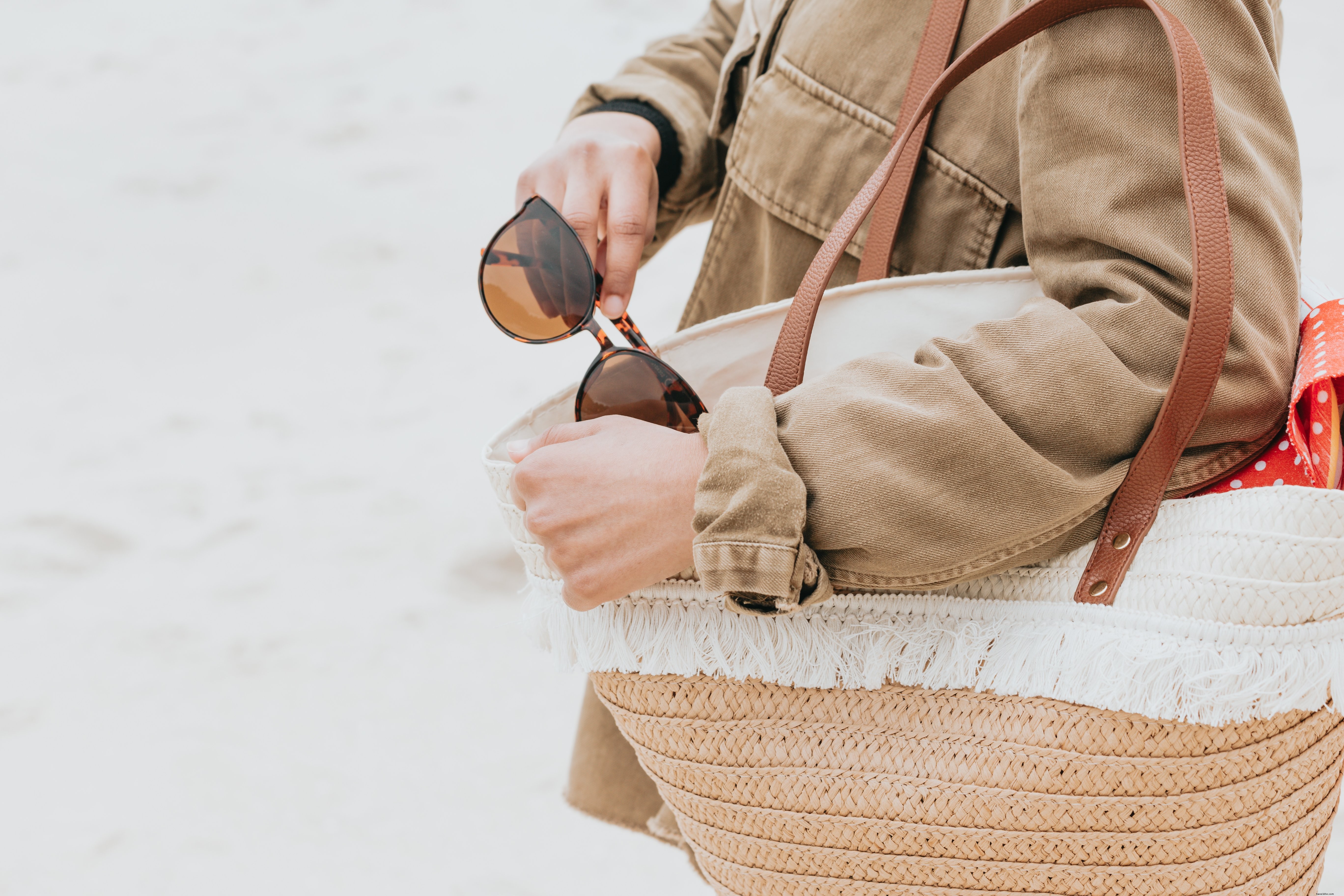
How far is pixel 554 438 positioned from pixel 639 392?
0.09m

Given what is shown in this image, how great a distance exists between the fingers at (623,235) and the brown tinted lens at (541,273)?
1.5 inches

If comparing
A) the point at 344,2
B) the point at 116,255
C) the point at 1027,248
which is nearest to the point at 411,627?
the point at 1027,248

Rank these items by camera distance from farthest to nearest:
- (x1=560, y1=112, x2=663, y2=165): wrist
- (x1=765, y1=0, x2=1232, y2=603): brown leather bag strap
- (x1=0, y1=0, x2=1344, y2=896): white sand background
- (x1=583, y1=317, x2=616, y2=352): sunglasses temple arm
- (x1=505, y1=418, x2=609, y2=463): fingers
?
(x1=0, y1=0, x2=1344, y2=896): white sand background
(x1=560, y1=112, x2=663, y2=165): wrist
(x1=583, y1=317, x2=616, y2=352): sunglasses temple arm
(x1=505, y1=418, x2=609, y2=463): fingers
(x1=765, y1=0, x2=1232, y2=603): brown leather bag strap

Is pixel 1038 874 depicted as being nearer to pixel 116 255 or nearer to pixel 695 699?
pixel 695 699

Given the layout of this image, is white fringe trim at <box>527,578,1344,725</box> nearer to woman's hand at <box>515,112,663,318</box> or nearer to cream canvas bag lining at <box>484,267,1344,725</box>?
cream canvas bag lining at <box>484,267,1344,725</box>

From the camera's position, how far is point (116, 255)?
2.71m

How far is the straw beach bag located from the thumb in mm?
19

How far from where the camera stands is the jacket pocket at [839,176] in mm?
668

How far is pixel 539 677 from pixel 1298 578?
1.32m

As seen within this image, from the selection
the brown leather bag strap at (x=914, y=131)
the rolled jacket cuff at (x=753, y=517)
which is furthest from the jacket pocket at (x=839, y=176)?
the rolled jacket cuff at (x=753, y=517)

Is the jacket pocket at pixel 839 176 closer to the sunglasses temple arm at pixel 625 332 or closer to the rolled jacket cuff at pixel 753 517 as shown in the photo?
the sunglasses temple arm at pixel 625 332

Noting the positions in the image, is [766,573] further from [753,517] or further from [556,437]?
[556,437]

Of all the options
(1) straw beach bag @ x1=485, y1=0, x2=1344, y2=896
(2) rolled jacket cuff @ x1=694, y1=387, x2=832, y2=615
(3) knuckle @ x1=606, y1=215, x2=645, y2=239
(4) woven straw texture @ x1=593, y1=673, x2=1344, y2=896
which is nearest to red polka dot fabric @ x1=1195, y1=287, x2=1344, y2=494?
(1) straw beach bag @ x1=485, y1=0, x2=1344, y2=896

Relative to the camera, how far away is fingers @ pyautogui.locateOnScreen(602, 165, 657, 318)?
0.78 metres
